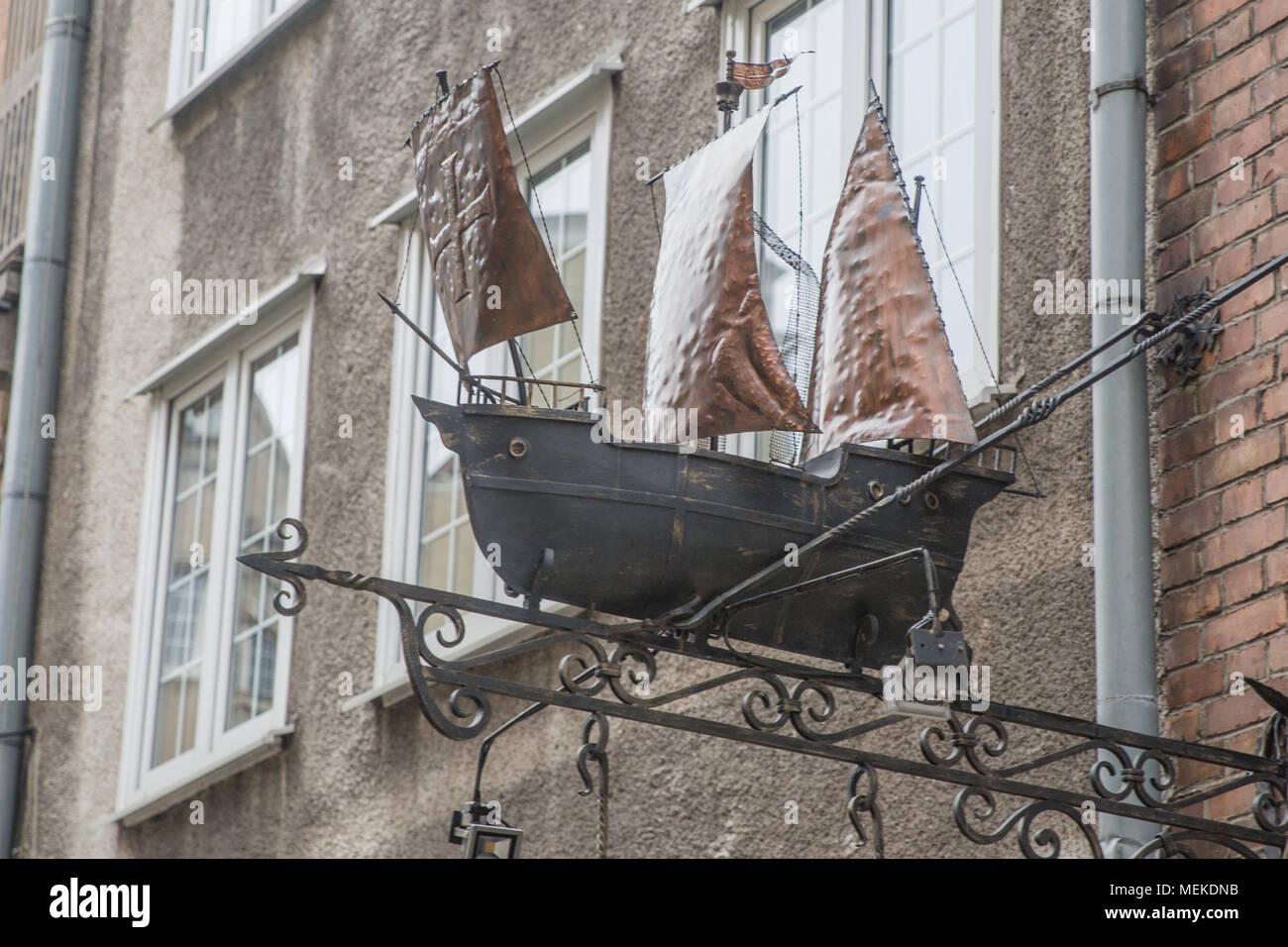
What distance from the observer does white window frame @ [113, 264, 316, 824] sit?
384 inches

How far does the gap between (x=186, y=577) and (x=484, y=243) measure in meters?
5.23

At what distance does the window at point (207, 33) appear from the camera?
443 inches

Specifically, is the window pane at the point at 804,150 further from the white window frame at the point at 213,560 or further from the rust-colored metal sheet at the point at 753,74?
the white window frame at the point at 213,560

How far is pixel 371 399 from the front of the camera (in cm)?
947

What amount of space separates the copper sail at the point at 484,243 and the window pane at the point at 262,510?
402 cm

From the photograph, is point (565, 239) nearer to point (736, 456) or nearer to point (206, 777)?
point (206, 777)

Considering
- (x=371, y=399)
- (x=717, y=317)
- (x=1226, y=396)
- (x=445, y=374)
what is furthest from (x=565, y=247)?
(x=1226, y=396)

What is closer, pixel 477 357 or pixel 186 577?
pixel 477 357

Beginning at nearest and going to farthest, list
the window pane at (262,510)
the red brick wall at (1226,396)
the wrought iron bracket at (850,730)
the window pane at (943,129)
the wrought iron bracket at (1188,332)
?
the wrought iron bracket at (850,730)
the red brick wall at (1226,396)
the wrought iron bracket at (1188,332)
the window pane at (943,129)
the window pane at (262,510)

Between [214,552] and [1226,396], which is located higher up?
[214,552]

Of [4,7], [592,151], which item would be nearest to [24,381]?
[4,7]

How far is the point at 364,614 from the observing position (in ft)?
29.9

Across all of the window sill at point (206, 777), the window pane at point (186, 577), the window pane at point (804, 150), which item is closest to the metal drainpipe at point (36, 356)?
the window pane at point (186, 577)

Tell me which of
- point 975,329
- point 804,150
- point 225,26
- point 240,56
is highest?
point 225,26
